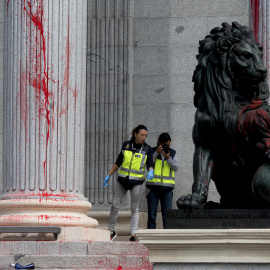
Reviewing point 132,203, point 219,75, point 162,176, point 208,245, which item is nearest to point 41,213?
point 132,203

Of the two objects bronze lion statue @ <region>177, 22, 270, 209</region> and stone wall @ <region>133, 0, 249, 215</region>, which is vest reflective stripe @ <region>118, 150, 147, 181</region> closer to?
stone wall @ <region>133, 0, 249, 215</region>

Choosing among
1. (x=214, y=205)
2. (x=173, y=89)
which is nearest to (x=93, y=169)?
(x=173, y=89)

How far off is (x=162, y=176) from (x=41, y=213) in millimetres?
2795

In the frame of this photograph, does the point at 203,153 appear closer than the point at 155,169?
Yes

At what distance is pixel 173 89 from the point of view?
1681 cm

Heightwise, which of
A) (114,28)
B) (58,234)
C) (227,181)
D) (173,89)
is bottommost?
(58,234)

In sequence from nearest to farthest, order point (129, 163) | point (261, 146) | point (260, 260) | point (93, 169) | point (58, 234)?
point (260, 260) < point (261, 146) < point (58, 234) < point (129, 163) < point (93, 169)

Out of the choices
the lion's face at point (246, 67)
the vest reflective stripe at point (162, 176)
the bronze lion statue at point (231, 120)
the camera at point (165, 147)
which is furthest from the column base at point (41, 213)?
the lion's face at point (246, 67)

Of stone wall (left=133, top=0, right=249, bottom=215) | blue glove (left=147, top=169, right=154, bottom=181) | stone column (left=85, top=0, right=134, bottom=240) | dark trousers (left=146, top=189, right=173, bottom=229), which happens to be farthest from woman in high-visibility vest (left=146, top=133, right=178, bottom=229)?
stone wall (left=133, top=0, right=249, bottom=215)

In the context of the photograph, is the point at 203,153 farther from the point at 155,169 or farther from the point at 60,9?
the point at 155,169

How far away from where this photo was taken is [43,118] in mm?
11820

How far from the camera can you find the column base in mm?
11562

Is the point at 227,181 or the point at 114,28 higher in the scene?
the point at 114,28

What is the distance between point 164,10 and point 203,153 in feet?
30.5
